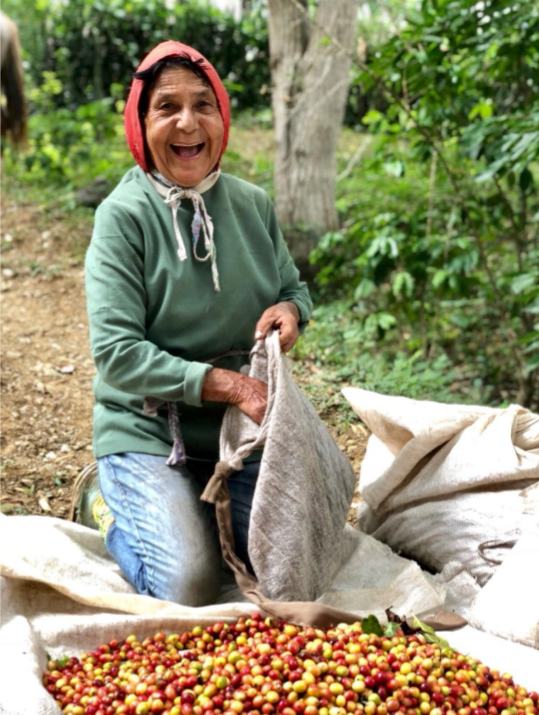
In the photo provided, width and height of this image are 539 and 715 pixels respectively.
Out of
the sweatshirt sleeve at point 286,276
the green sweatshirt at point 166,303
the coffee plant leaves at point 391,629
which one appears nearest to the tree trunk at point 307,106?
the sweatshirt sleeve at point 286,276

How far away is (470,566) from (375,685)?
634mm

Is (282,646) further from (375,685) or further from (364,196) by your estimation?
(364,196)

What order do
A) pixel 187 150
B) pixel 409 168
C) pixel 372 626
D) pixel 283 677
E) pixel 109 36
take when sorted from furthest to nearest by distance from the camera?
pixel 109 36 → pixel 409 168 → pixel 187 150 → pixel 372 626 → pixel 283 677

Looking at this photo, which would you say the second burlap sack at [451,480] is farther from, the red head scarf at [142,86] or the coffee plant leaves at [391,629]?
the red head scarf at [142,86]

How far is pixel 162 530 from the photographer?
2062 mm

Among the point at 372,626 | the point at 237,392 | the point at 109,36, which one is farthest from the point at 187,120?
the point at 109,36

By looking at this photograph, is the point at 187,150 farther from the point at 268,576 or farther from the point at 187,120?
the point at 268,576

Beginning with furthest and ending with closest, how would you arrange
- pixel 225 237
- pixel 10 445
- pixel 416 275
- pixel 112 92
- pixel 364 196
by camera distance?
pixel 112 92
pixel 364 196
pixel 416 275
pixel 10 445
pixel 225 237

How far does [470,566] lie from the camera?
222 centimetres

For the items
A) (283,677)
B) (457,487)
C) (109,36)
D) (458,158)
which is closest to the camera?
(283,677)

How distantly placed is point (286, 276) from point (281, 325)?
0.88 ft

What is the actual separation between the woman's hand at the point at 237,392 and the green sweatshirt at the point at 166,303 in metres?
0.04

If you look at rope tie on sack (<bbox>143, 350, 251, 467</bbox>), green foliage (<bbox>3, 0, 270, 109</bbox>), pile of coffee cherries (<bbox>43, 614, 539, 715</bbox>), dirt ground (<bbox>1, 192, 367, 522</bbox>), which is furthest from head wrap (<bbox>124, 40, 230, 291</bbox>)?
green foliage (<bbox>3, 0, 270, 109</bbox>)

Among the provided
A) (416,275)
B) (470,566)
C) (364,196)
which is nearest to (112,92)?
(364,196)
